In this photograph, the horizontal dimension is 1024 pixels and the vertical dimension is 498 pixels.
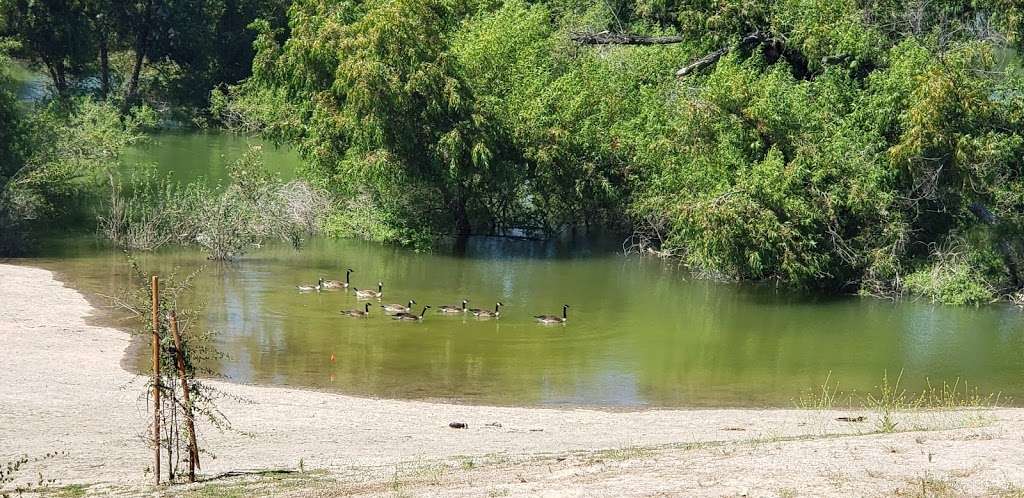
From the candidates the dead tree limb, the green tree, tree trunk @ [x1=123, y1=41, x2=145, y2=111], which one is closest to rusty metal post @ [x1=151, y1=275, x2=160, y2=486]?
the dead tree limb

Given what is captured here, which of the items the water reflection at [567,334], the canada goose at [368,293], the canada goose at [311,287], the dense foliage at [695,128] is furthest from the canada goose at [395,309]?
the dense foliage at [695,128]

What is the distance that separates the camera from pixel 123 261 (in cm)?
3903

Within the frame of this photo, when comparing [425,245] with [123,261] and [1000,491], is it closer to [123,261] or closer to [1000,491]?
[123,261]

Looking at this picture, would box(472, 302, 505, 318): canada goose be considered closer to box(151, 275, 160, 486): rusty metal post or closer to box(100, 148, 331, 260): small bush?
box(100, 148, 331, 260): small bush

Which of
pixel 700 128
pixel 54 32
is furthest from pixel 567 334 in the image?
pixel 54 32

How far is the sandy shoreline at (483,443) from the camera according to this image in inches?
627

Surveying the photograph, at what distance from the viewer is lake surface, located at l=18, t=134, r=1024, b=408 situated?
27.4m

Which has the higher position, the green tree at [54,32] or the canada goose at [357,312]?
the green tree at [54,32]

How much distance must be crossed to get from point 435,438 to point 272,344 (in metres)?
9.88

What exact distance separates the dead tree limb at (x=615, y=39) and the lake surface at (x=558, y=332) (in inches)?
322

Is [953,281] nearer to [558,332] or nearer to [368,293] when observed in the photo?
[558,332]

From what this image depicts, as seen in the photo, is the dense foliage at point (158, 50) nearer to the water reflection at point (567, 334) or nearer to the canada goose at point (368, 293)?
the water reflection at point (567, 334)

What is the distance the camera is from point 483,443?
20.6 metres

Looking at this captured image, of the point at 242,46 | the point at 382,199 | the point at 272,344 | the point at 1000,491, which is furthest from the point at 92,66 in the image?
the point at 1000,491
